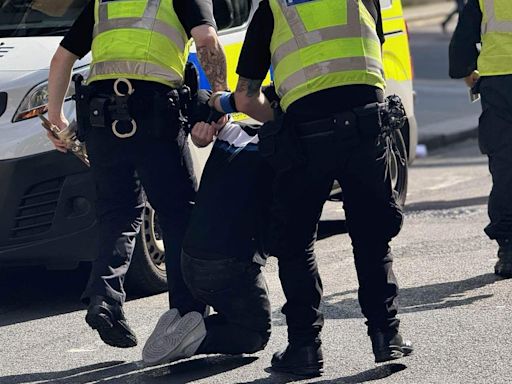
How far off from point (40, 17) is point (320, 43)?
92.8 inches

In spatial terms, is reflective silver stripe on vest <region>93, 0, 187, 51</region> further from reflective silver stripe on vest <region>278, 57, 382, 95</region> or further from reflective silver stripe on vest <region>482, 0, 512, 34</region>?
reflective silver stripe on vest <region>482, 0, 512, 34</region>

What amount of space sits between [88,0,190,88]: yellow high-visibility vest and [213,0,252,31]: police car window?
148 cm

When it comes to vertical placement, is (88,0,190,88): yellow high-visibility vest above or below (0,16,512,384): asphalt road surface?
above

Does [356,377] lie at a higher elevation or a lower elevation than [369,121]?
lower

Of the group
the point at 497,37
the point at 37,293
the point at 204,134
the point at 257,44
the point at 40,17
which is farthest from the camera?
the point at 37,293

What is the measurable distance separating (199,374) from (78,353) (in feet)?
2.30

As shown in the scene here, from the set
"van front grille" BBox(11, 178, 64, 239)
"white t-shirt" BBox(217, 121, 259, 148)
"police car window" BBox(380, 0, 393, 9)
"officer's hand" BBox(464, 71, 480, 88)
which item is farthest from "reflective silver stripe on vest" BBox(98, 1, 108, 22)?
"police car window" BBox(380, 0, 393, 9)

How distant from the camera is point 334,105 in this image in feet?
17.5

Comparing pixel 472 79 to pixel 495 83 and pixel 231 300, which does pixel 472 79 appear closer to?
pixel 495 83

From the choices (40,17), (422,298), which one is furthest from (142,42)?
(422,298)

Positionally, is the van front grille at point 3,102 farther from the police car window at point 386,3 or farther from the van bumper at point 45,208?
the police car window at point 386,3

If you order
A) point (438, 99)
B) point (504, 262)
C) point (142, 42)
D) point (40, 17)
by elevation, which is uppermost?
point (142, 42)

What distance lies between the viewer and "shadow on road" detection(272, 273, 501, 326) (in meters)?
6.51

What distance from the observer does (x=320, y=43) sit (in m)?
5.31
